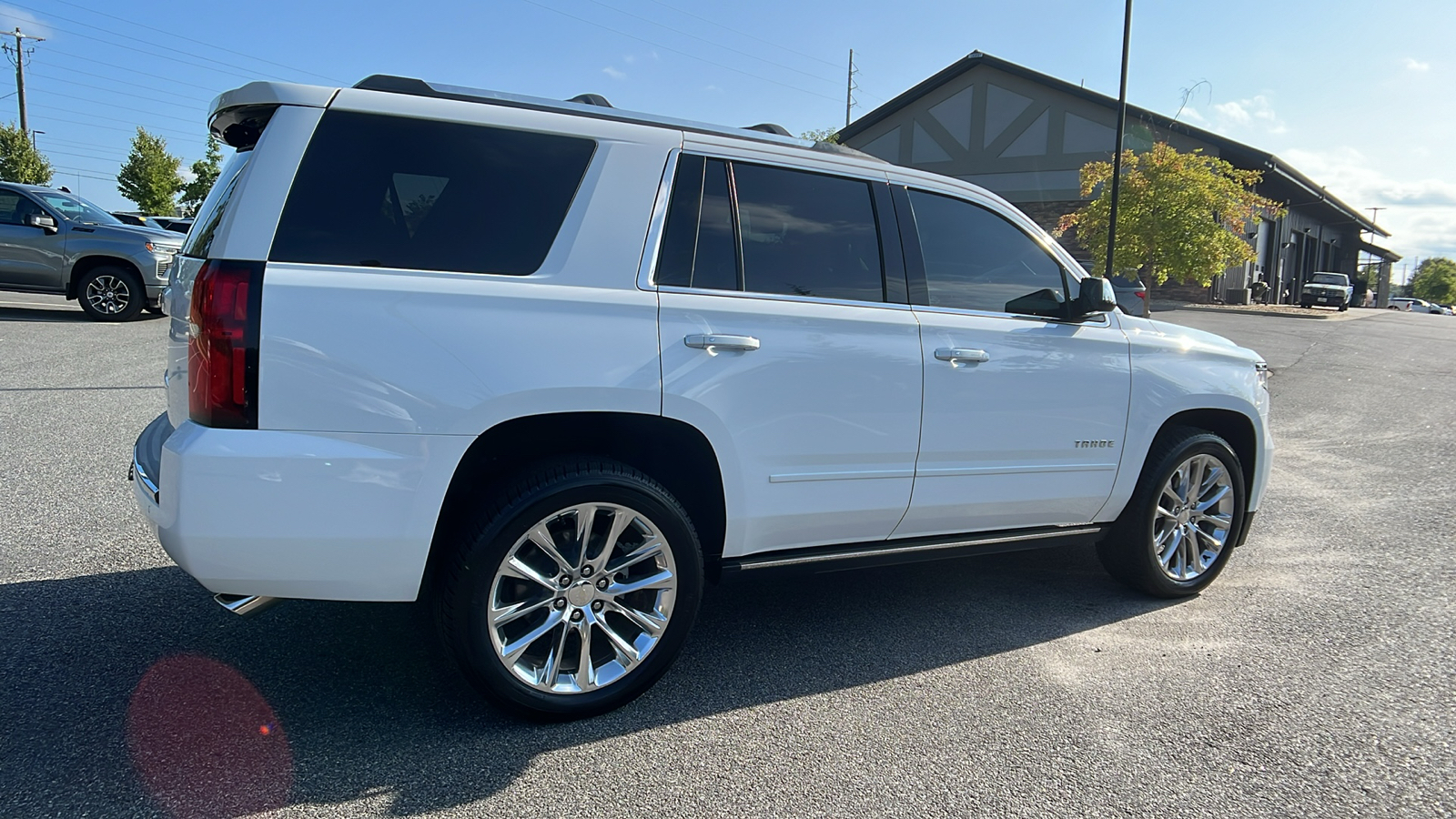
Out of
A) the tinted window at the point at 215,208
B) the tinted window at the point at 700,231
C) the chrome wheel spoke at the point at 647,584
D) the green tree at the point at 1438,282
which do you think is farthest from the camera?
the green tree at the point at 1438,282

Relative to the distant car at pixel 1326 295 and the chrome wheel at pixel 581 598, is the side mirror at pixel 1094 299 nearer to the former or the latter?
the chrome wheel at pixel 581 598

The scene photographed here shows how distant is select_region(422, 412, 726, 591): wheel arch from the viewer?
2906 mm

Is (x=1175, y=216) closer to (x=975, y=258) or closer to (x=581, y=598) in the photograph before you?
(x=975, y=258)

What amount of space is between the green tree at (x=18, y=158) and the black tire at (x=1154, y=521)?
152ft

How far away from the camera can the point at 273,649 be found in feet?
11.1

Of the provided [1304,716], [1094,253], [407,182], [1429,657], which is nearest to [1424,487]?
[1429,657]

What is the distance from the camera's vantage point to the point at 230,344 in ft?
8.24

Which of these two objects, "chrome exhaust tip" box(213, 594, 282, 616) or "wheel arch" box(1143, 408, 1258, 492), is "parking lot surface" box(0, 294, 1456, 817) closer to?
"chrome exhaust tip" box(213, 594, 282, 616)

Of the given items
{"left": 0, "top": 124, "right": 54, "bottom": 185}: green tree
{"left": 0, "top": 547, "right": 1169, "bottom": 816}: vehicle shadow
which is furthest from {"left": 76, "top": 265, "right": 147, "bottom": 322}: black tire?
{"left": 0, "top": 124, "right": 54, "bottom": 185}: green tree

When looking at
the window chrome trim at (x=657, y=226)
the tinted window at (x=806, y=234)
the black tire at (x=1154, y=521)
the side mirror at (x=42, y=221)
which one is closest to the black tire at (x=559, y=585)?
the window chrome trim at (x=657, y=226)

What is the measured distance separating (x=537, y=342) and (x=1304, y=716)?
2941 mm

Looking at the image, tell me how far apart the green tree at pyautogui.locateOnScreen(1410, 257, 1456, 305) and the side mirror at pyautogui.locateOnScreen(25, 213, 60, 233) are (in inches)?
6714

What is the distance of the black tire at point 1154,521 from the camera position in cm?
418

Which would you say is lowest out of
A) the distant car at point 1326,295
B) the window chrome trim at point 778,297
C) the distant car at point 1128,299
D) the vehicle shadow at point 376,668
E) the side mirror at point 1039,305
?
the vehicle shadow at point 376,668
